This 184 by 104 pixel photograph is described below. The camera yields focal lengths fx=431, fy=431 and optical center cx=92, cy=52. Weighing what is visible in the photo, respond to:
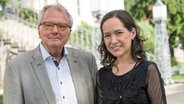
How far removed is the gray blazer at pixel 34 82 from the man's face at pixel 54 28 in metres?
0.15

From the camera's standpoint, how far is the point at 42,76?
121 inches

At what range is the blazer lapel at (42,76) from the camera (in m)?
3.03

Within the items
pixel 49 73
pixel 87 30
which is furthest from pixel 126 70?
pixel 87 30

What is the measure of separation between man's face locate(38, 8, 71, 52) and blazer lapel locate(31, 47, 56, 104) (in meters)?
0.13

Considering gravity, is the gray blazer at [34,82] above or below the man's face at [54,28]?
below

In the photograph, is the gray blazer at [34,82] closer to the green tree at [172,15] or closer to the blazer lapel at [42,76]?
the blazer lapel at [42,76]

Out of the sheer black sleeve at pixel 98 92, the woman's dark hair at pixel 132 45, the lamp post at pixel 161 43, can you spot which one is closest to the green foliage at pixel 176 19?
the lamp post at pixel 161 43

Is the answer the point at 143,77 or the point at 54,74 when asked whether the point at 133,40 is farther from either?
the point at 54,74

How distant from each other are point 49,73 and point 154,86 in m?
0.76

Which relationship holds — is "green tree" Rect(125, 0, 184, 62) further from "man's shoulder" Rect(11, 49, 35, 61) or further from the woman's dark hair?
"man's shoulder" Rect(11, 49, 35, 61)

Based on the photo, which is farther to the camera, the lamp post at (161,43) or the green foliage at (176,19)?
the green foliage at (176,19)

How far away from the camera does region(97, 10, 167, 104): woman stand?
295cm

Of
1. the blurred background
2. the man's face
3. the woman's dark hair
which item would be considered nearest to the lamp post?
the blurred background

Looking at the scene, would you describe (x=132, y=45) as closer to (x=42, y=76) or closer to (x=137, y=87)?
(x=137, y=87)
